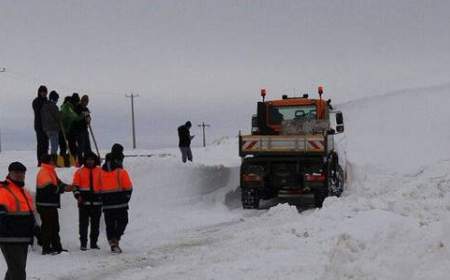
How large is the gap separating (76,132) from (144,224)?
113 inches

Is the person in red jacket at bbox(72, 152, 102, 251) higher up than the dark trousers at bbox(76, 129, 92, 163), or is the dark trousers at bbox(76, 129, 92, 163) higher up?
the dark trousers at bbox(76, 129, 92, 163)

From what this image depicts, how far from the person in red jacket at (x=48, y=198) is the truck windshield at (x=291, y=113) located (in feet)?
25.2

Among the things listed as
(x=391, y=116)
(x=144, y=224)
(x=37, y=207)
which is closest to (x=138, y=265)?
(x=37, y=207)

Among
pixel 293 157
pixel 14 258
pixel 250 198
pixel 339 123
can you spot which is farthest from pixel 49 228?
pixel 339 123

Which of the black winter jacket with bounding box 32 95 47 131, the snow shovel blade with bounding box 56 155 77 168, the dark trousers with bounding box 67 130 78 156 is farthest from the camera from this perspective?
the dark trousers with bounding box 67 130 78 156

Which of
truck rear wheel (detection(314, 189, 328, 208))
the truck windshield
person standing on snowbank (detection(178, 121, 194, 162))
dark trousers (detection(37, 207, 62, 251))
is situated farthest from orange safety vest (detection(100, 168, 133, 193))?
person standing on snowbank (detection(178, 121, 194, 162))

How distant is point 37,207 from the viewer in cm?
874

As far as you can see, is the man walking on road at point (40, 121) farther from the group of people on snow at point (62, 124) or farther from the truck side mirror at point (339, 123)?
the truck side mirror at point (339, 123)

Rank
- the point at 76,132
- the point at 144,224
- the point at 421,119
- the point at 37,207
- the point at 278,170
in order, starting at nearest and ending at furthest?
the point at 37,207
the point at 144,224
the point at 76,132
the point at 278,170
the point at 421,119

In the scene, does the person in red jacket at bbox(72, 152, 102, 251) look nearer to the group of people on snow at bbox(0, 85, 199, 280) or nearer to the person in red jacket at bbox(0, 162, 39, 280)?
the group of people on snow at bbox(0, 85, 199, 280)

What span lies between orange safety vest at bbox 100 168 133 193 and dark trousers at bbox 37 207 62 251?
820mm

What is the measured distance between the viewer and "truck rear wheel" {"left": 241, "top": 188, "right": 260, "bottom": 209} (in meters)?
14.0

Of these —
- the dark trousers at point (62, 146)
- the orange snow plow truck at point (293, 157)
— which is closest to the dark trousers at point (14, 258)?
the dark trousers at point (62, 146)

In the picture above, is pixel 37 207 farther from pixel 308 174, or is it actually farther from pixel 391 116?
pixel 391 116
